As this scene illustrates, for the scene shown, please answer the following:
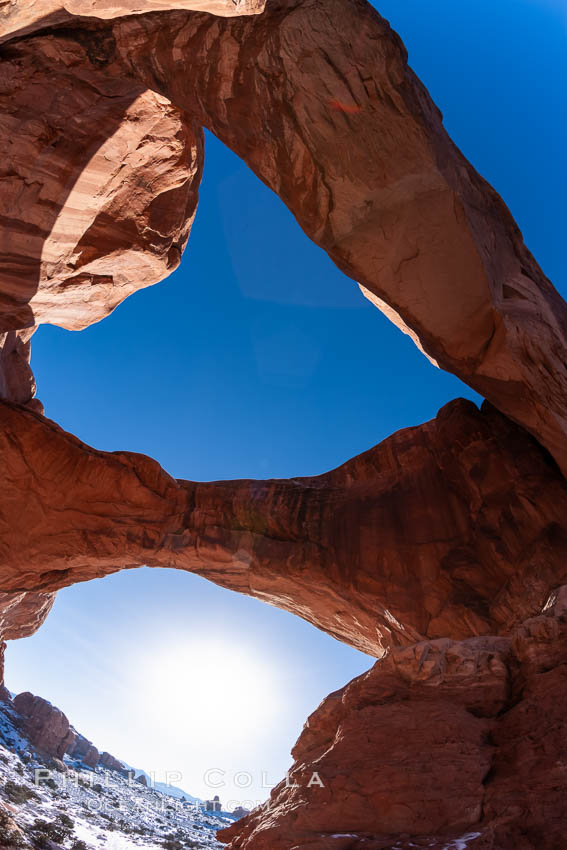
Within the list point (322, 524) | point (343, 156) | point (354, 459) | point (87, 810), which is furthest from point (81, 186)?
point (87, 810)

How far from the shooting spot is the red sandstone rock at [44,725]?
115 feet

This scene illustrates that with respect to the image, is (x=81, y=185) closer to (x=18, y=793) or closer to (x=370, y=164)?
(x=370, y=164)

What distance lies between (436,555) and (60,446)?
9345mm

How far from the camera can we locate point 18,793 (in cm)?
1898

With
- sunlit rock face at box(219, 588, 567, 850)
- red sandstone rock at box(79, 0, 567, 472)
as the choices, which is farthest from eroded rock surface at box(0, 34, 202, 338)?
sunlit rock face at box(219, 588, 567, 850)

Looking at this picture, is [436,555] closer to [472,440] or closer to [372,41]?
[472,440]

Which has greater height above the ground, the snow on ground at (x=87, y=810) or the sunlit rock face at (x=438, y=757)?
the sunlit rock face at (x=438, y=757)

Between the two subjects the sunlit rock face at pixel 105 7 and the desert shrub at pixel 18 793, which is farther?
the desert shrub at pixel 18 793

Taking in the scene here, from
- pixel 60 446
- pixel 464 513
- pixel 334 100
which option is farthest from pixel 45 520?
pixel 334 100

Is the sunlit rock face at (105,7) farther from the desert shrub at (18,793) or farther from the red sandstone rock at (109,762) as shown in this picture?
the red sandstone rock at (109,762)

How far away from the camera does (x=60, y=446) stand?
43.3ft

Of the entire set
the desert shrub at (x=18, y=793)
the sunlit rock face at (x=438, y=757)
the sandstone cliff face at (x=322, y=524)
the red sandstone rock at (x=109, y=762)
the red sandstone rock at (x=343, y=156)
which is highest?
the red sandstone rock at (x=343, y=156)

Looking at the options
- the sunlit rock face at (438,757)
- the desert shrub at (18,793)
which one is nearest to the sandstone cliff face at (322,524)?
the sunlit rock face at (438,757)

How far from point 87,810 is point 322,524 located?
59.2ft
